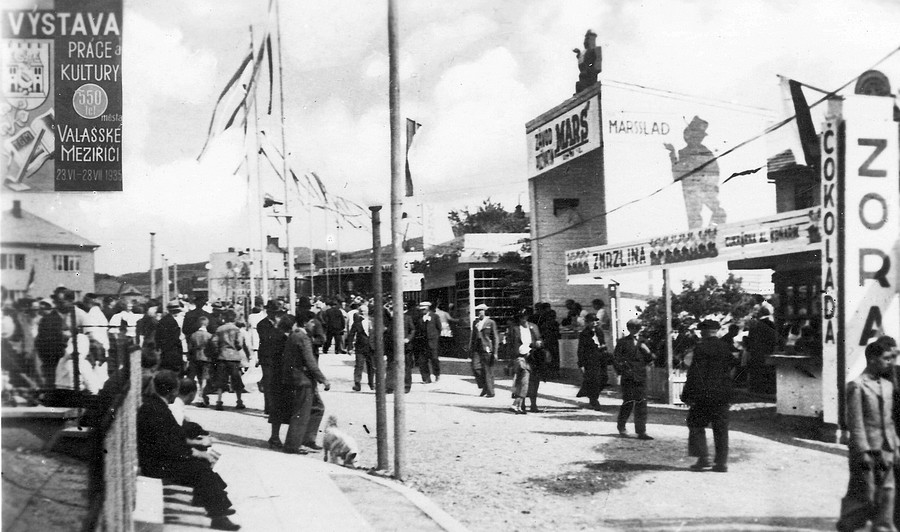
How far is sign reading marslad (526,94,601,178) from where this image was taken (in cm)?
1427

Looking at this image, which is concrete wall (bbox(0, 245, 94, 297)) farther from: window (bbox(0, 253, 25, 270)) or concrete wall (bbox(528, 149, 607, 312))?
concrete wall (bbox(528, 149, 607, 312))

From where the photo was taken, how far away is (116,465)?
453cm

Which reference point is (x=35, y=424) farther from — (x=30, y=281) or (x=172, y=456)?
(x=172, y=456)

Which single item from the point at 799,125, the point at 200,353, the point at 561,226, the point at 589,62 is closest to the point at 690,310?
the point at 799,125

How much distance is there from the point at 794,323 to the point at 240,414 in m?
7.26

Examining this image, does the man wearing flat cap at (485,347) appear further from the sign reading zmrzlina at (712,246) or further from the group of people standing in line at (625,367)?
the sign reading zmrzlina at (712,246)

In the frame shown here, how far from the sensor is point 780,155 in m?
13.2

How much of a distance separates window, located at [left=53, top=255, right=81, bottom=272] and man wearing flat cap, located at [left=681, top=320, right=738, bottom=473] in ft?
18.1

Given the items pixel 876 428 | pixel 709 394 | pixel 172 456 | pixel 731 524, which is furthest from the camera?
pixel 709 394

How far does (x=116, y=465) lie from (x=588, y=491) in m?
4.02

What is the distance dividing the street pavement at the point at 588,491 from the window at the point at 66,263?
7.03 feet

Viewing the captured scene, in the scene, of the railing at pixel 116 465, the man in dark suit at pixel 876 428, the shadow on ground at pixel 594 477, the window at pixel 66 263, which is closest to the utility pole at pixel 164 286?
the window at pixel 66 263

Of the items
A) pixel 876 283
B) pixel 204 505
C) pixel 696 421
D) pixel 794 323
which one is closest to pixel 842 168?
pixel 876 283

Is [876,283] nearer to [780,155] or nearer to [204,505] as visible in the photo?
[204,505]
